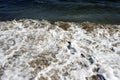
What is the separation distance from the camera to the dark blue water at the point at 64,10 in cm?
1165

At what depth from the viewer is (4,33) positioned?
9648 millimetres

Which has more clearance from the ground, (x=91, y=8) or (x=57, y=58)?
(x=91, y=8)

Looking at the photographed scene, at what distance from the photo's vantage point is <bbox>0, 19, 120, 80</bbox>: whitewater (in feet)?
23.7

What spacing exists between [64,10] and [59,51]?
15.4 feet

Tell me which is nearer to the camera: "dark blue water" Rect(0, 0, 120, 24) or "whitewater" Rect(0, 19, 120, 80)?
"whitewater" Rect(0, 19, 120, 80)

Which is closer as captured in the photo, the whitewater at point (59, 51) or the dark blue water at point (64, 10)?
the whitewater at point (59, 51)

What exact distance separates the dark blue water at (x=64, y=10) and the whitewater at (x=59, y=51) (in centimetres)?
154

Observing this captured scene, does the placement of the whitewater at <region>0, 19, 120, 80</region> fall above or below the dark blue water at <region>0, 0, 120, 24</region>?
below

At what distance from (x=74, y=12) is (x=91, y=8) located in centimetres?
100

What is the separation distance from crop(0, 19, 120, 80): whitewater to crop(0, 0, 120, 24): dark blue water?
1537mm

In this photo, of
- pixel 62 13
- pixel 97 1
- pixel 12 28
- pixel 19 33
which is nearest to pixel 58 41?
pixel 19 33

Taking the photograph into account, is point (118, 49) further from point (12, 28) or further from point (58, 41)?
point (12, 28)

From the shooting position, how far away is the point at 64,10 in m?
12.5

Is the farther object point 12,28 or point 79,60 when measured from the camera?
point 12,28
